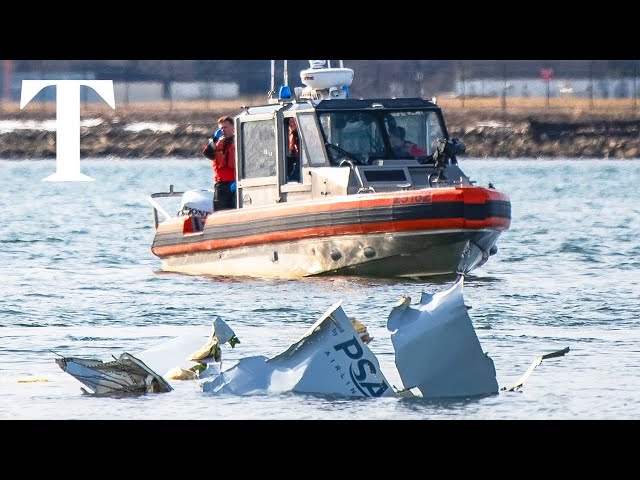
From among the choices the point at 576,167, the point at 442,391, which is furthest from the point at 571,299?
the point at 576,167

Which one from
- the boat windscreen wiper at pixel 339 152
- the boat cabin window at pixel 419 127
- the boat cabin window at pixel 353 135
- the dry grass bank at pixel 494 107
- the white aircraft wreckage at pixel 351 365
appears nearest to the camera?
the white aircraft wreckage at pixel 351 365

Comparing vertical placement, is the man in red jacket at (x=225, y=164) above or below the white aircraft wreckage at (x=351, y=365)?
above

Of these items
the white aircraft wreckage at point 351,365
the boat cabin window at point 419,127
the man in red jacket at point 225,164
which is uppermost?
the boat cabin window at point 419,127

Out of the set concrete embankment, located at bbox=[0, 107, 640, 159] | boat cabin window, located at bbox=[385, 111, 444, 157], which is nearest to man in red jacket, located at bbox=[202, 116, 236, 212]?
boat cabin window, located at bbox=[385, 111, 444, 157]

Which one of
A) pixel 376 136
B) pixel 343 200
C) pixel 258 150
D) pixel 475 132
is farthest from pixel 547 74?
pixel 343 200

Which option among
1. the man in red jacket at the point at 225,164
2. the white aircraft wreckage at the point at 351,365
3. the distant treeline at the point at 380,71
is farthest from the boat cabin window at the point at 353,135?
the distant treeline at the point at 380,71

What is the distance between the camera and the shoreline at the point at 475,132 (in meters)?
63.5

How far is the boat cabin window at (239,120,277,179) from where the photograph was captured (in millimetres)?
20734

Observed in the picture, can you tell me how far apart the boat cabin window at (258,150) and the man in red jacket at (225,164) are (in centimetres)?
43

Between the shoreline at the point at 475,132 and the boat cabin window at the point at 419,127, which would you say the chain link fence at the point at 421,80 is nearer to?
the shoreline at the point at 475,132

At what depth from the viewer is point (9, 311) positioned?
59.1 feet

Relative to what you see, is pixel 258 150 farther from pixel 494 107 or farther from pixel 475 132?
pixel 494 107

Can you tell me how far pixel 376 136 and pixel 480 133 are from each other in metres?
44.2

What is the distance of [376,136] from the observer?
67.1ft
